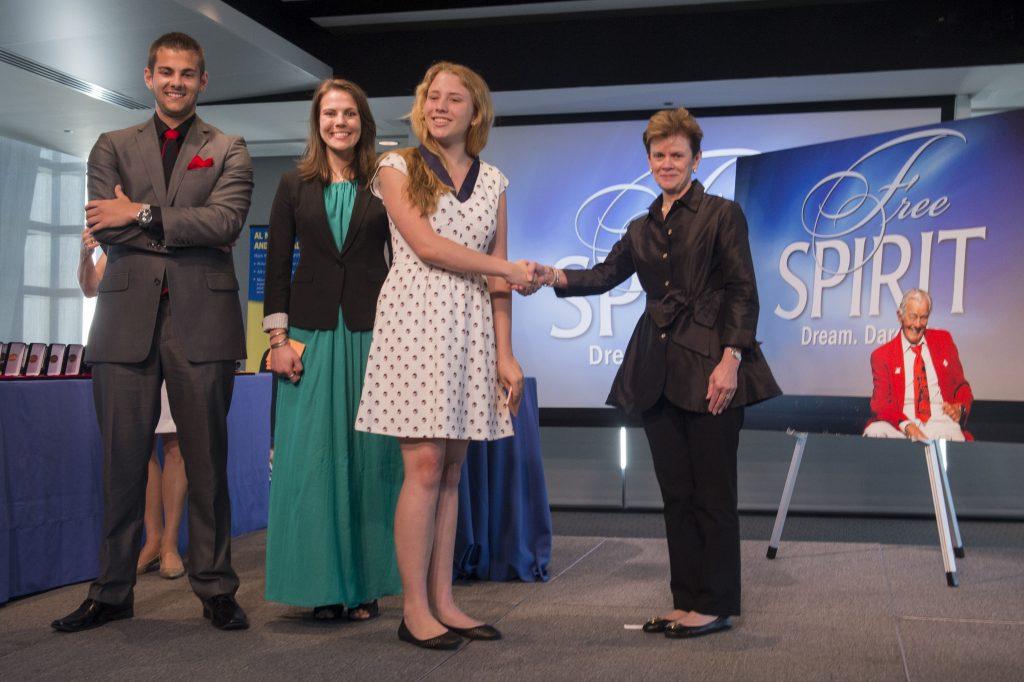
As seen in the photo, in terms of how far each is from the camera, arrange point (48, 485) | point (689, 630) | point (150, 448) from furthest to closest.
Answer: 1. point (48, 485)
2. point (150, 448)
3. point (689, 630)

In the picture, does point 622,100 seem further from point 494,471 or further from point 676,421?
point 676,421

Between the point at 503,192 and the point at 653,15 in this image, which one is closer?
the point at 503,192

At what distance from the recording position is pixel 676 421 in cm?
310

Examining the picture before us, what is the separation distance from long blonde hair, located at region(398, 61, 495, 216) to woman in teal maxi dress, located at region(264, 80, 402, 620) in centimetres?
32

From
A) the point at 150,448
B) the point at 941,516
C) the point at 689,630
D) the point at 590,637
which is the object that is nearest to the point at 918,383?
the point at 941,516

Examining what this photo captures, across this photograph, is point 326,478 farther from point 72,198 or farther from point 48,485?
point 72,198

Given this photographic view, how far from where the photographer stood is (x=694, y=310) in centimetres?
305

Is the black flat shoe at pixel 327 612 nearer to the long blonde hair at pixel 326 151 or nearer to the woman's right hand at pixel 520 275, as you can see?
the woman's right hand at pixel 520 275

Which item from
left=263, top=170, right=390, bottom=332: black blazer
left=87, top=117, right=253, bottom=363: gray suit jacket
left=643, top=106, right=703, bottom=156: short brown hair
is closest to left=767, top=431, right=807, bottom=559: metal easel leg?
left=643, top=106, right=703, bottom=156: short brown hair

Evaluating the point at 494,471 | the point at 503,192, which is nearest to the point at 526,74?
the point at 494,471

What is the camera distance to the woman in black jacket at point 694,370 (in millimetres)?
3000

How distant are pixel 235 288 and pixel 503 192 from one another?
847 millimetres

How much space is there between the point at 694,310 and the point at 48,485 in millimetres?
2411

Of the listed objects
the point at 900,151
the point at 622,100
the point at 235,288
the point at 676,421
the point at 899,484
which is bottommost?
the point at 899,484
